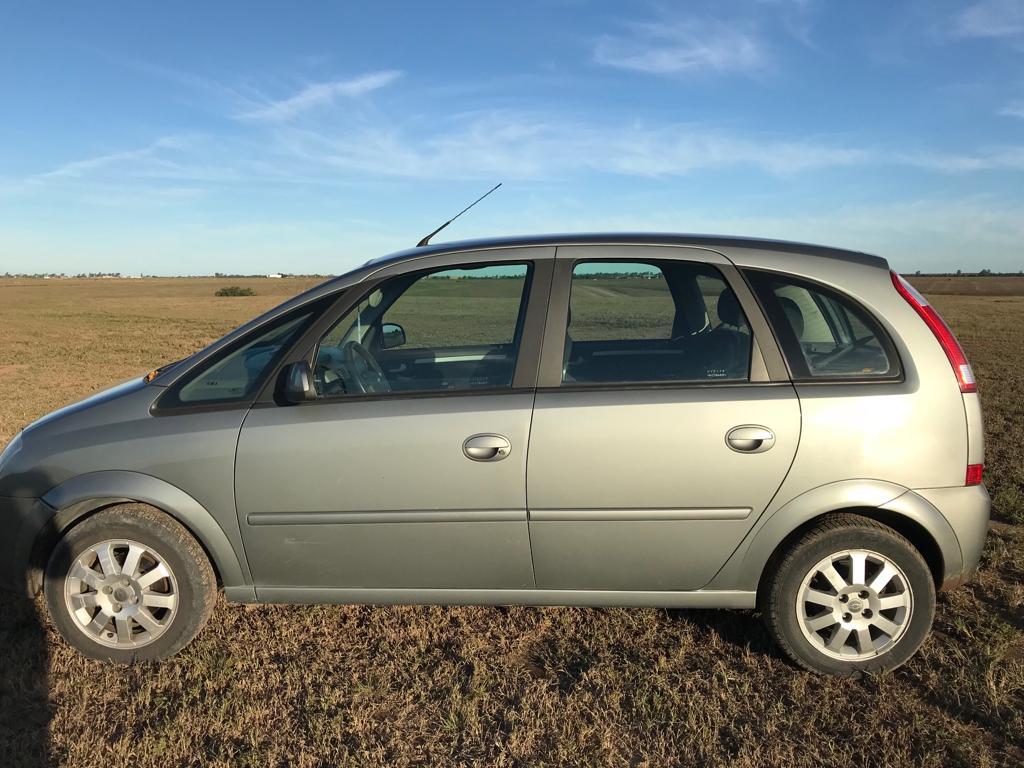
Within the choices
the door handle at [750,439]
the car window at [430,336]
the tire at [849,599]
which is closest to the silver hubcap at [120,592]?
the car window at [430,336]

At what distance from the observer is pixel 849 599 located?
112 inches

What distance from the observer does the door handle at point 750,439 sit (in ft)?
8.86

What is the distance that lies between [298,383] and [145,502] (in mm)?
845

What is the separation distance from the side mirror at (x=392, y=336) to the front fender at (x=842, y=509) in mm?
1935

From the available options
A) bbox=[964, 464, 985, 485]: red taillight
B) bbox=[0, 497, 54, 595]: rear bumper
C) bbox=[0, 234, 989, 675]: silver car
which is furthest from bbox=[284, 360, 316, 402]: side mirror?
→ bbox=[964, 464, 985, 485]: red taillight

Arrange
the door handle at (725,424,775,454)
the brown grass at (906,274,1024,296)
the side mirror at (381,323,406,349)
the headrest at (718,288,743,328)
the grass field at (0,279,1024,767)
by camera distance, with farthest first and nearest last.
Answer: the brown grass at (906,274,1024,296) → the side mirror at (381,323,406,349) → the headrest at (718,288,743,328) → the door handle at (725,424,775,454) → the grass field at (0,279,1024,767)

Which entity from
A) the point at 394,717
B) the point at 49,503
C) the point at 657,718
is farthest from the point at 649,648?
the point at 49,503

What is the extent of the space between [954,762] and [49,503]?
351 cm

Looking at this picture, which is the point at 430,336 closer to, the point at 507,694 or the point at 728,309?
the point at 728,309

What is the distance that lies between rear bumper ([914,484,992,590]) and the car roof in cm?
93

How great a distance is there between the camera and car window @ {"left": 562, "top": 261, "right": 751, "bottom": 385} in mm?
2865

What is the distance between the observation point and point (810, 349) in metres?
2.84

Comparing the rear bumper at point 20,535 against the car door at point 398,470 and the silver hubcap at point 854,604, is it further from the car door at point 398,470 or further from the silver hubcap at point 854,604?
the silver hubcap at point 854,604

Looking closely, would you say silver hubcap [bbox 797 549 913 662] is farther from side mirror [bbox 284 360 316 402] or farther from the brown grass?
the brown grass
